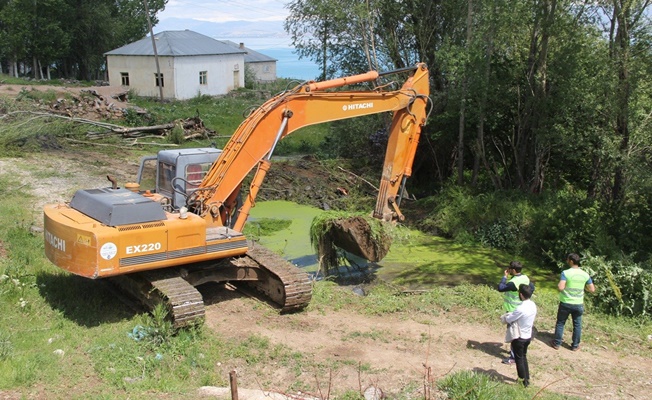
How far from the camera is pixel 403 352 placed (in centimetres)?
870

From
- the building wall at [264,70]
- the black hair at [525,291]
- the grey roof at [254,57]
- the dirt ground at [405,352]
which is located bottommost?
the dirt ground at [405,352]

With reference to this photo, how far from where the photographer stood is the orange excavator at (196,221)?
346 inches

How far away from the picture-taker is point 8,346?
7.96m

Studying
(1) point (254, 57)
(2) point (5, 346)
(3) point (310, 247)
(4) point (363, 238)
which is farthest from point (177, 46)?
(2) point (5, 346)

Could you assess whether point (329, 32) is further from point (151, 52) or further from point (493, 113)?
point (151, 52)

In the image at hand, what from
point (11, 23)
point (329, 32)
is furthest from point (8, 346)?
point (11, 23)

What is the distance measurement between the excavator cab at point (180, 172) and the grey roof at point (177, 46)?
96.9 feet

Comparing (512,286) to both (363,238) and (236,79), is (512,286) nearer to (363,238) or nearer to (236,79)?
(363,238)

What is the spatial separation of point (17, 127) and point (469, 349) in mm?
17096

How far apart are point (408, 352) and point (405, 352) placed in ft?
0.13

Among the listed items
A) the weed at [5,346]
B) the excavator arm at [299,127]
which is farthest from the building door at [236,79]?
the weed at [5,346]

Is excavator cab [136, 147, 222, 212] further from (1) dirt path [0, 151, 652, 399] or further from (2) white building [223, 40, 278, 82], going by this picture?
(2) white building [223, 40, 278, 82]

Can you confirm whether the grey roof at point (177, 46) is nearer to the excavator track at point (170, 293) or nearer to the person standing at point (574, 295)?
the excavator track at point (170, 293)

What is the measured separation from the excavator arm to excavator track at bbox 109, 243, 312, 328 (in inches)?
28.0
